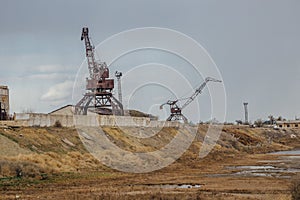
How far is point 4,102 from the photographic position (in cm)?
7600

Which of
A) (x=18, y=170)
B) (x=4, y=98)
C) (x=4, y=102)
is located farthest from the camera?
(x=4, y=98)

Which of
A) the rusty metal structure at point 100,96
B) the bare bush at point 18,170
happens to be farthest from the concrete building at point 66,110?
the bare bush at point 18,170

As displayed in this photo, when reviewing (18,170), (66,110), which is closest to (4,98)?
(66,110)

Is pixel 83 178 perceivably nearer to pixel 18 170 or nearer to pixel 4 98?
pixel 18 170

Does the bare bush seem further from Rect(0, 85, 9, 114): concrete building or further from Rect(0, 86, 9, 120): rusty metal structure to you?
Rect(0, 85, 9, 114): concrete building

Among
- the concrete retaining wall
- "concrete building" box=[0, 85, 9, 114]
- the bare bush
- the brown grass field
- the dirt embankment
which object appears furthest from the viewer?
"concrete building" box=[0, 85, 9, 114]

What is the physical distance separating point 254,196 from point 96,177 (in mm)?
17291

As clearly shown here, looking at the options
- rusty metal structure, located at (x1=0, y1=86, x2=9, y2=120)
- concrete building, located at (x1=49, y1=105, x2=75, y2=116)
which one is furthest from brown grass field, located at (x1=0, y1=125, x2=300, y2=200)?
concrete building, located at (x1=49, y1=105, x2=75, y2=116)

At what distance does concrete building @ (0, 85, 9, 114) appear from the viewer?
248ft

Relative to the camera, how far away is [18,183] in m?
39.1

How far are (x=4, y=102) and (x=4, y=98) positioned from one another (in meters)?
0.77

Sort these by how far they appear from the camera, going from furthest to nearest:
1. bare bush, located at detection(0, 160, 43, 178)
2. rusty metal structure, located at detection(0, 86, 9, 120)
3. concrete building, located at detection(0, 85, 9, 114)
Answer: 1. concrete building, located at detection(0, 85, 9, 114)
2. rusty metal structure, located at detection(0, 86, 9, 120)
3. bare bush, located at detection(0, 160, 43, 178)

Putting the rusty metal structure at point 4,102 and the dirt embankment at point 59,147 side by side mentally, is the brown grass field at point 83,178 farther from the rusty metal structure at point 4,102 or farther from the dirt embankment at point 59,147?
the rusty metal structure at point 4,102

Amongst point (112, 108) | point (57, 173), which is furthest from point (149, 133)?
point (57, 173)
